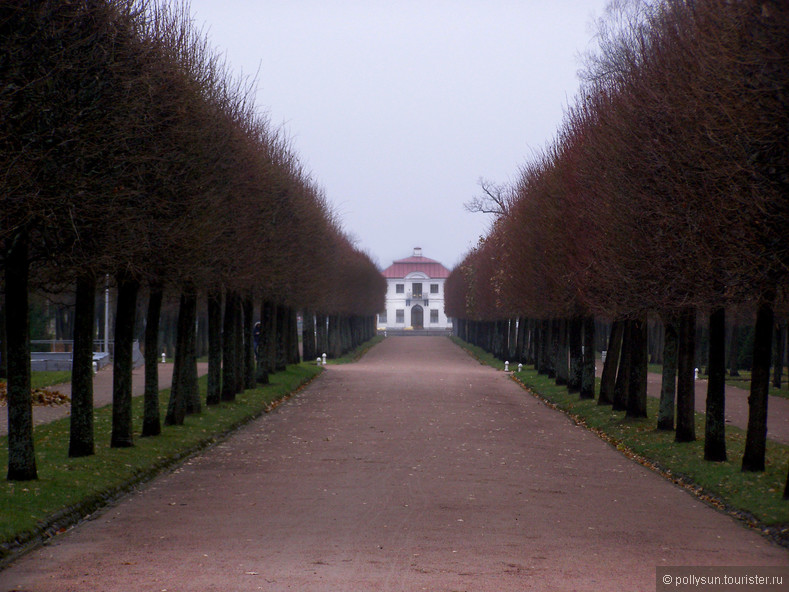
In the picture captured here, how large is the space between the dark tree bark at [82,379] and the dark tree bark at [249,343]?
15.3 meters

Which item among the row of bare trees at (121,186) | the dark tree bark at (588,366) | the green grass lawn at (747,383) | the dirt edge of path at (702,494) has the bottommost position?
the green grass lawn at (747,383)

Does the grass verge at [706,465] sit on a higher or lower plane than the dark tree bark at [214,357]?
lower

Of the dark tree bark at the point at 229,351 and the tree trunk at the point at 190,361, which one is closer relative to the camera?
the tree trunk at the point at 190,361

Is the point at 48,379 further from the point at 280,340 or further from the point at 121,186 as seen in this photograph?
the point at 121,186

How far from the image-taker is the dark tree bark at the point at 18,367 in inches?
544

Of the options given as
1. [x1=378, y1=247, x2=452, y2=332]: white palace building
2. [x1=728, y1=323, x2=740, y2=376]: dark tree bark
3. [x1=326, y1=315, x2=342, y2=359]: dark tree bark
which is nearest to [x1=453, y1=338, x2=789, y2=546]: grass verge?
[x1=728, y1=323, x2=740, y2=376]: dark tree bark

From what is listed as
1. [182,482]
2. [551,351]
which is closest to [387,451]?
[182,482]

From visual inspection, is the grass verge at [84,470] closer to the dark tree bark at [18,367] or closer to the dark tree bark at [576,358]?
the dark tree bark at [18,367]

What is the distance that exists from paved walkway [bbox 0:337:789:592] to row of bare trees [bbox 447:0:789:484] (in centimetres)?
273

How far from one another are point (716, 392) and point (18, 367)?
420 inches

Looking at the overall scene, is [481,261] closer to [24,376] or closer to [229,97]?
[229,97]

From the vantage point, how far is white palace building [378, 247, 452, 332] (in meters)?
170

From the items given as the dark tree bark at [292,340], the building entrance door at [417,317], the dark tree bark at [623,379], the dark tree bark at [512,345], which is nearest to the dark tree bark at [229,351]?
the dark tree bark at [623,379]

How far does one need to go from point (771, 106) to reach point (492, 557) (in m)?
6.25
